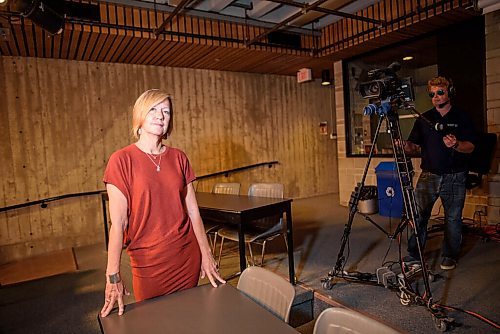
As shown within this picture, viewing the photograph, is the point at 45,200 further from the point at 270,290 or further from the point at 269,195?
the point at 270,290

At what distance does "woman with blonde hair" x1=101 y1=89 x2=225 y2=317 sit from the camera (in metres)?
1.42

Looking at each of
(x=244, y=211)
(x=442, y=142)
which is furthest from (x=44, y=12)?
(x=442, y=142)

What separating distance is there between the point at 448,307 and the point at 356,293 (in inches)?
25.6

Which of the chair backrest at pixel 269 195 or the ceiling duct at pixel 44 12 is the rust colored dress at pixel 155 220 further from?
the ceiling duct at pixel 44 12

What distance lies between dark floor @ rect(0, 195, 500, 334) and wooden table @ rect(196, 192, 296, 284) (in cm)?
51

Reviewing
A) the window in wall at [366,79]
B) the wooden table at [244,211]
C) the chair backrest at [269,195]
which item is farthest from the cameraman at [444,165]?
the window in wall at [366,79]

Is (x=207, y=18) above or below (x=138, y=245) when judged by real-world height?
above

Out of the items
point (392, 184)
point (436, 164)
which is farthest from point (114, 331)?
point (392, 184)

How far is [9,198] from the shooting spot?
4.62 meters

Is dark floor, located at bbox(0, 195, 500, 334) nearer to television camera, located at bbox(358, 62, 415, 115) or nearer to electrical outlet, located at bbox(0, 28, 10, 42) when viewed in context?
television camera, located at bbox(358, 62, 415, 115)

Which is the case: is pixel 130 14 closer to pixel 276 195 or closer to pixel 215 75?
pixel 215 75

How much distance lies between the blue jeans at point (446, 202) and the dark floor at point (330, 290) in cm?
28

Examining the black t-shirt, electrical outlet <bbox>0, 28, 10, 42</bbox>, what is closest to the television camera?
the black t-shirt

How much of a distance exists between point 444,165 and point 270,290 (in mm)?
2249
